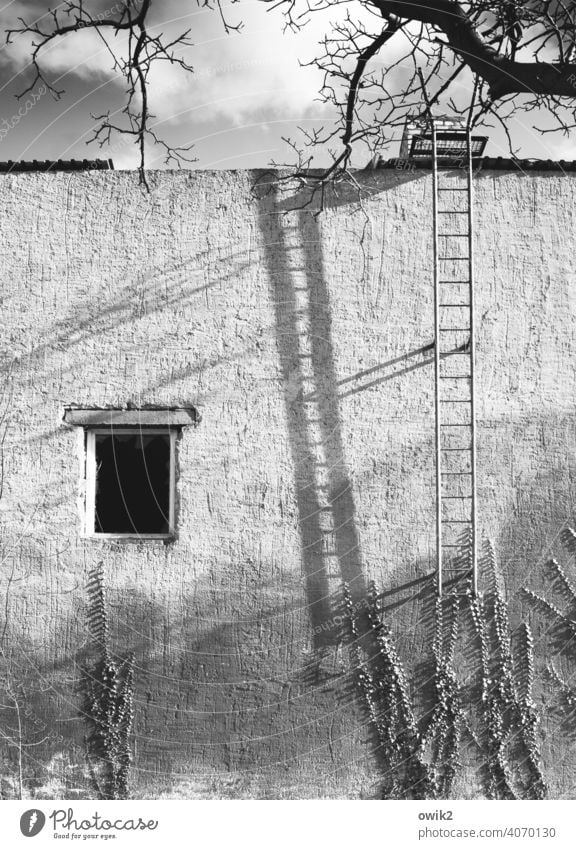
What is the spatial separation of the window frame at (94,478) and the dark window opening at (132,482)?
25 mm

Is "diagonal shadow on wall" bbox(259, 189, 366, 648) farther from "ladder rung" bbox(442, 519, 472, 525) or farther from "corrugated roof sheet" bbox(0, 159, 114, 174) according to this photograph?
"corrugated roof sheet" bbox(0, 159, 114, 174)

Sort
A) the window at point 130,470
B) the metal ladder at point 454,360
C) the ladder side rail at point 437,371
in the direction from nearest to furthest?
the ladder side rail at point 437,371, the metal ladder at point 454,360, the window at point 130,470

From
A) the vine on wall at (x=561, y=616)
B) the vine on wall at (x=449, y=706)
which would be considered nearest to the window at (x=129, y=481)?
the vine on wall at (x=449, y=706)

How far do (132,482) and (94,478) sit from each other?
0.29 meters

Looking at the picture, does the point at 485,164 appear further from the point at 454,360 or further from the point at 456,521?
the point at 456,521

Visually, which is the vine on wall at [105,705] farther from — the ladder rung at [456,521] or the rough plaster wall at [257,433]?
the ladder rung at [456,521]

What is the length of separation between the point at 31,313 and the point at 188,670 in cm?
292

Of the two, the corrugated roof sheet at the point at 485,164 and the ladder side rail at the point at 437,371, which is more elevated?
the corrugated roof sheet at the point at 485,164

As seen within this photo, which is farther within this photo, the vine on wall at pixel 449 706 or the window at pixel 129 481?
the window at pixel 129 481

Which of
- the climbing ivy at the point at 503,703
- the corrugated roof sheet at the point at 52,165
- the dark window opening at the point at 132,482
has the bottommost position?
the climbing ivy at the point at 503,703

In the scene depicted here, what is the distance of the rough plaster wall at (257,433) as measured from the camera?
634cm

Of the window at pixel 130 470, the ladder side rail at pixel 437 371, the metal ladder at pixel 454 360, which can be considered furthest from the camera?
the window at pixel 130 470

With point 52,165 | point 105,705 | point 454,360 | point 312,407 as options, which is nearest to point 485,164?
point 454,360

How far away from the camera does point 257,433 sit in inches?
255
